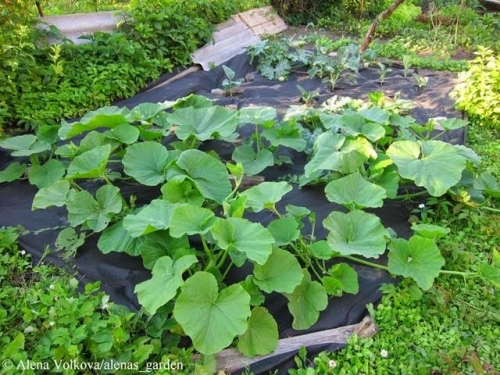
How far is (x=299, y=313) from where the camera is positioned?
184cm

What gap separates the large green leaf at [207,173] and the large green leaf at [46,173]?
92 cm

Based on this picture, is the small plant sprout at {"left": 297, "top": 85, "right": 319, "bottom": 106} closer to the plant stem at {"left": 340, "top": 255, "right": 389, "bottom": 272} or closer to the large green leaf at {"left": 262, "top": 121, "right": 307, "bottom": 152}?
the large green leaf at {"left": 262, "top": 121, "right": 307, "bottom": 152}

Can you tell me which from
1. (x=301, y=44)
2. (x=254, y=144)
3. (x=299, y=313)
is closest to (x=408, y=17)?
(x=301, y=44)

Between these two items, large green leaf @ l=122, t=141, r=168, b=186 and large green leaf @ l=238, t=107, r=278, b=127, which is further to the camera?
large green leaf @ l=238, t=107, r=278, b=127

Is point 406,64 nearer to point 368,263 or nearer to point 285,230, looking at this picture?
point 368,263

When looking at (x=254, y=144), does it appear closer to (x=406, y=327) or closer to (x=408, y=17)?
(x=406, y=327)

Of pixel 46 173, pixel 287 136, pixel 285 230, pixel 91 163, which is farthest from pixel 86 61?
pixel 285 230

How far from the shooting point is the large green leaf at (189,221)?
179cm

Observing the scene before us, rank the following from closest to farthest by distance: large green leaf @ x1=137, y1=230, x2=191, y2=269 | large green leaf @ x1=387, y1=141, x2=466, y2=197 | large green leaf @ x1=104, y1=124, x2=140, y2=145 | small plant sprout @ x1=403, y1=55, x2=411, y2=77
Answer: large green leaf @ x1=137, y1=230, x2=191, y2=269, large green leaf @ x1=387, y1=141, x2=466, y2=197, large green leaf @ x1=104, y1=124, x2=140, y2=145, small plant sprout @ x1=403, y1=55, x2=411, y2=77

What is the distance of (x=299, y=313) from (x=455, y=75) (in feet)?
13.4

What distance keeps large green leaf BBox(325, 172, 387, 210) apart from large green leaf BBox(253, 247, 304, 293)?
1.86 feet

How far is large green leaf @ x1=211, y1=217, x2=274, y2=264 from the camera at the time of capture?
1694mm

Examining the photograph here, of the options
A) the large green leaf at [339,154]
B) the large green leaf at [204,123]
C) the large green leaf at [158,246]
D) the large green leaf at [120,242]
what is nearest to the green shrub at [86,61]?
the large green leaf at [204,123]

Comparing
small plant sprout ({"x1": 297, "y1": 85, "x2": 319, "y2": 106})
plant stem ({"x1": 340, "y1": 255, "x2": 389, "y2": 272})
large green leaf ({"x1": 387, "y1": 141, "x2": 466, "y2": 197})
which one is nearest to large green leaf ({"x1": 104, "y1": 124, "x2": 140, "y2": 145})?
plant stem ({"x1": 340, "y1": 255, "x2": 389, "y2": 272})
